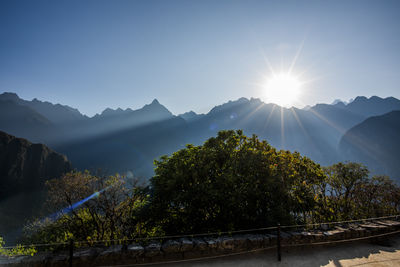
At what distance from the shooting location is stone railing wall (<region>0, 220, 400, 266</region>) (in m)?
4.55

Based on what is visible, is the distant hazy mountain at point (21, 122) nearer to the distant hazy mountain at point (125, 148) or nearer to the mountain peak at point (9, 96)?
the distant hazy mountain at point (125, 148)

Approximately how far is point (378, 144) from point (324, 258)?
18068 cm

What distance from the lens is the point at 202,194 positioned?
661cm

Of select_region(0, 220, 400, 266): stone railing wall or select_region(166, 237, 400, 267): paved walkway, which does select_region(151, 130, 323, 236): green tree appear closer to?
select_region(0, 220, 400, 266): stone railing wall

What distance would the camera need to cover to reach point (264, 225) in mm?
6414

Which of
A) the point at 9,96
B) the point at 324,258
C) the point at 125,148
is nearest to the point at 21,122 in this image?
the point at 9,96

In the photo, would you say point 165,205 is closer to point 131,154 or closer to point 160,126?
point 131,154

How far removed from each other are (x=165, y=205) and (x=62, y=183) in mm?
5817

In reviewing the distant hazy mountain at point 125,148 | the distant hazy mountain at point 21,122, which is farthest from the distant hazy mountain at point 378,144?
the distant hazy mountain at point 21,122

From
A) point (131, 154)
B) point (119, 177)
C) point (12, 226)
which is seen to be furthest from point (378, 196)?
point (131, 154)

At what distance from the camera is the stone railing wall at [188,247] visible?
4.55 m

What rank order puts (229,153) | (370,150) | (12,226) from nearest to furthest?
1. (229,153)
2. (12,226)
3. (370,150)

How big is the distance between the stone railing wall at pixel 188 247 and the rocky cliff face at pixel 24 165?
76.3 m

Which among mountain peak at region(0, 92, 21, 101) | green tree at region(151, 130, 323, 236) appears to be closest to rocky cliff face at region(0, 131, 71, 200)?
green tree at region(151, 130, 323, 236)
